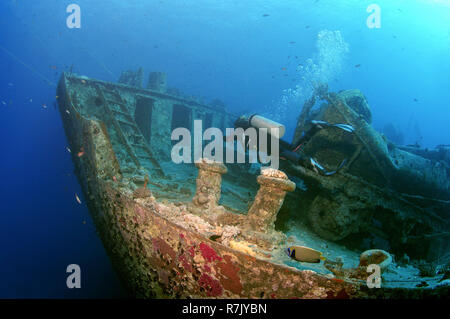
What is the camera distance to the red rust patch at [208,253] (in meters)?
2.52

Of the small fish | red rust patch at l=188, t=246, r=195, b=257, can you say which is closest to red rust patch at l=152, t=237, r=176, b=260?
red rust patch at l=188, t=246, r=195, b=257

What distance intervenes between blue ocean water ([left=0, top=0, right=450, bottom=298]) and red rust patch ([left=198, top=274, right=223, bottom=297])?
6942mm

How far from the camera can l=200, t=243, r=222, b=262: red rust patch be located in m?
2.52

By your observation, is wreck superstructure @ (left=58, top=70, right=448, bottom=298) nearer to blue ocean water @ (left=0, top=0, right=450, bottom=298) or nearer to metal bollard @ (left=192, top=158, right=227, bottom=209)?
metal bollard @ (left=192, top=158, right=227, bottom=209)

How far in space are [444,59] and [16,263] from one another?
9890 cm

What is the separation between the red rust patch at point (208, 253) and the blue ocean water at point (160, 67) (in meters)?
7.18

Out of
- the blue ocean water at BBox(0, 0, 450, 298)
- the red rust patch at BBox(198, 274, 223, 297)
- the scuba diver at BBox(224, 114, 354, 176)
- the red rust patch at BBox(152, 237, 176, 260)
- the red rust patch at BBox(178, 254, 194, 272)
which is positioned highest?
the blue ocean water at BBox(0, 0, 450, 298)

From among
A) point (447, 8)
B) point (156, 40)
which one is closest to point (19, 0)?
point (156, 40)

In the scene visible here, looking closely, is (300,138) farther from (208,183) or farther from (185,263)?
(185,263)

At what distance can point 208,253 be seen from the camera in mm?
2572

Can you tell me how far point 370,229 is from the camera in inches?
187

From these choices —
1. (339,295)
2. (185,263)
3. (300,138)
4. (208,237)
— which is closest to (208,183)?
(208,237)
